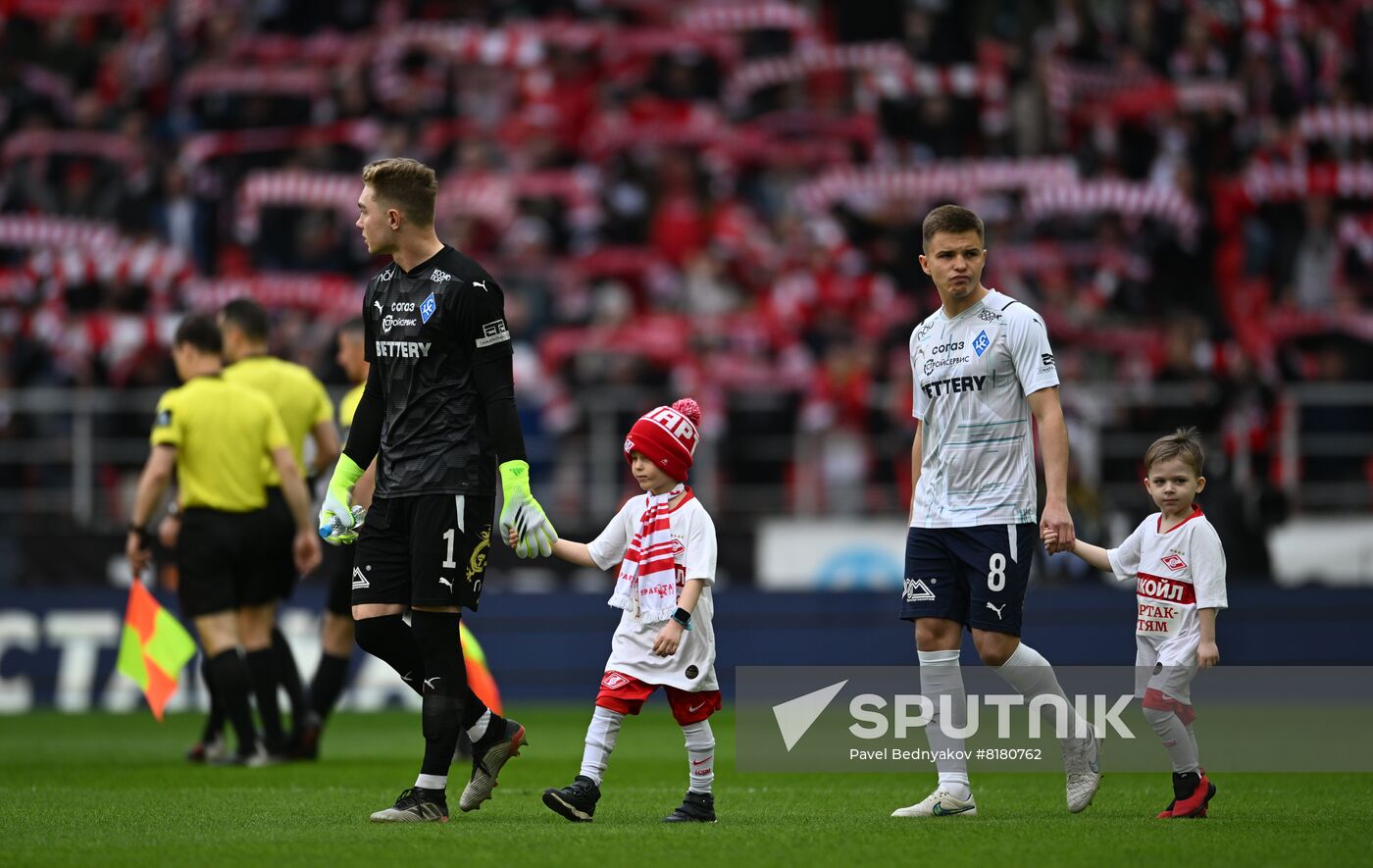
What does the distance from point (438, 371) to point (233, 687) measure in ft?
12.6

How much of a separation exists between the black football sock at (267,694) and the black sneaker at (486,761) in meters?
3.40

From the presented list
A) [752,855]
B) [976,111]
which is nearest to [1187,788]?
[752,855]

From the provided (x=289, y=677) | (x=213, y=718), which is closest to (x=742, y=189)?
(x=289, y=677)

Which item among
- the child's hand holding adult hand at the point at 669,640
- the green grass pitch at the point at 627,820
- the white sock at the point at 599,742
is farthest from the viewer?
the white sock at the point at 599,742

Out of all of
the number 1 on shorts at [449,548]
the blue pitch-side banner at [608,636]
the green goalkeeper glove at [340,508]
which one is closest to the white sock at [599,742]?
the number 1 on shorts at [449,548]

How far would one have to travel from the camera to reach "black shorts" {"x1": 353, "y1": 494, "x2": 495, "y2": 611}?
24.2 feet

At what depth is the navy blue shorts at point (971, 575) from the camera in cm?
769

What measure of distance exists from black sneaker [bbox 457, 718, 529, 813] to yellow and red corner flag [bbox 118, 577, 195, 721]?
10.4ft

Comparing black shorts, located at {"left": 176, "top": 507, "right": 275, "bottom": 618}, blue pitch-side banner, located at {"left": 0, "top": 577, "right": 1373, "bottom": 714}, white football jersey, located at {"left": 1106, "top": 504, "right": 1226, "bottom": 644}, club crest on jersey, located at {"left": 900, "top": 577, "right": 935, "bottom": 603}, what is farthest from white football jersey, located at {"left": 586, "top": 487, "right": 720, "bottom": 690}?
blue pitch-side banner, located at {"left": 0, "top": 577, "right": 1373, "bottom": 714}

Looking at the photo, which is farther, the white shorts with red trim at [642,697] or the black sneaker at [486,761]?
the black sneaker at [486,761]

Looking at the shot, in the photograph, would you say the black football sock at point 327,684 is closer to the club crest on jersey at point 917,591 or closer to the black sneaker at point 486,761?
the black sneaker at point 486,761

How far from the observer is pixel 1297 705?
581 inches

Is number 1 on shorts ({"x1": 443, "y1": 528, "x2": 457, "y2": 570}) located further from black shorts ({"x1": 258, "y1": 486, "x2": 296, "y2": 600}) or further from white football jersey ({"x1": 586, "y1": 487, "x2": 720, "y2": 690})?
black shorts ({"x1": 258, "y1": 486, "x2": 296, "y2": 600})

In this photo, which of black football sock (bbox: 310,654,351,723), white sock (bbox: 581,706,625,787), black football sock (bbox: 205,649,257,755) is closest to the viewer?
white sock (bbox: 581,706,625,787)
